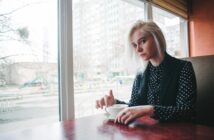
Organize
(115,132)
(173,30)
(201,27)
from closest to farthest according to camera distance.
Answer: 1. (115,132)
2. (173,30)
3. (201,27)

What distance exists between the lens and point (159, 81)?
1065mm

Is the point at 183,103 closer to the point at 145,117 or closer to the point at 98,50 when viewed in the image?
the point at 145,117

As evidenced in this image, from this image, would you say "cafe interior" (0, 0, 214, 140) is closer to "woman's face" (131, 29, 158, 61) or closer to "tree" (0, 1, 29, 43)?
"tree" (0, 1, 29, 43)

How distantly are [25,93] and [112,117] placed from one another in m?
0.61

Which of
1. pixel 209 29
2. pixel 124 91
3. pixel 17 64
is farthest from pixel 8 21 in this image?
pixel 209 29

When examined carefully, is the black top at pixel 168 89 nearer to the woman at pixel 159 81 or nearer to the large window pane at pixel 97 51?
the woman at pixel 159 81

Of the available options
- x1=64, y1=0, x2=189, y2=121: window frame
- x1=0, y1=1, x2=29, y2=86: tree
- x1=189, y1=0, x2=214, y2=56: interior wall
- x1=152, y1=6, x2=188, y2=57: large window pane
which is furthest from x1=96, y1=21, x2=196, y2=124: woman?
x1=189, y1=0, x2=214, y2=56: interior wall

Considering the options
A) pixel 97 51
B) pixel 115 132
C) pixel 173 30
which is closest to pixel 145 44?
Answer: pixel 115 132

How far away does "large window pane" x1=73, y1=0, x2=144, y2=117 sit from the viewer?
4.93 ft

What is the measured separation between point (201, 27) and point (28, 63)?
8.73 ft

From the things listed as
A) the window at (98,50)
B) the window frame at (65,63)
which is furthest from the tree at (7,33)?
the window at (98,50)

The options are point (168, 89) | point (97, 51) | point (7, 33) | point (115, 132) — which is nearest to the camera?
point (115, 132)

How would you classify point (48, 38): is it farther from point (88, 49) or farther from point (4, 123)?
point (4, 123)

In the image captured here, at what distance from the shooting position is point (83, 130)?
73 centimetres
